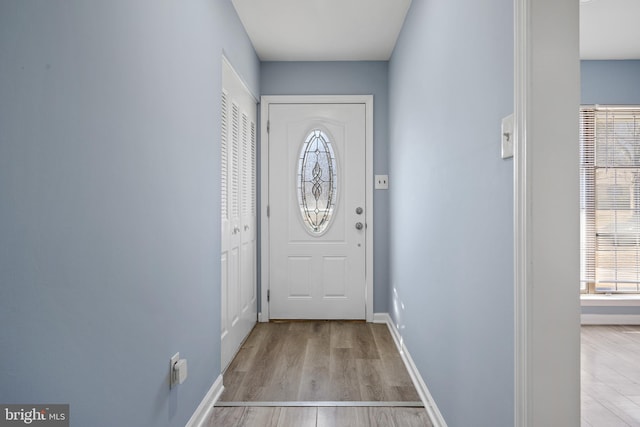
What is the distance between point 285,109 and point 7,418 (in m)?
3.58

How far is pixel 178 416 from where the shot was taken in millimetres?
1875

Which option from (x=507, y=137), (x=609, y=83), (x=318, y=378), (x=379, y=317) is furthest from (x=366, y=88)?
(x=507, y=137)

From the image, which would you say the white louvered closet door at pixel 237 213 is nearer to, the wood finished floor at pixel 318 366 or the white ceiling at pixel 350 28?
the wood finished floor at pixel 318 366

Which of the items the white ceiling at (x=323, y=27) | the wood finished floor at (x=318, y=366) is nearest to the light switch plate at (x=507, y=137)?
the wood finished floor at (x=318, y=366)

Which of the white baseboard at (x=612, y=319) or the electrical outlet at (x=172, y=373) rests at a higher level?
the electrical outlet at (x=172, y=373)

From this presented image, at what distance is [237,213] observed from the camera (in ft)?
10.8

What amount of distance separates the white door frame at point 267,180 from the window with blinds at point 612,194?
6.89 ft

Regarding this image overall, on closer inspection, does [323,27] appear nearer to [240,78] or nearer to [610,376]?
[240,78]

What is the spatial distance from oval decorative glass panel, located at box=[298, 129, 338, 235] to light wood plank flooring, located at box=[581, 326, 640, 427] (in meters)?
2.42

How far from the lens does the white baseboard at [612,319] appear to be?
4.18 metres

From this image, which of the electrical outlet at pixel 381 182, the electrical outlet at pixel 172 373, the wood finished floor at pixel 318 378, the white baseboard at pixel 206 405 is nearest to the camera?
the electrical outlet at pixel 172 373

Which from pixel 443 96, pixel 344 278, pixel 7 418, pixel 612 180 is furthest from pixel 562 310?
pixel 612 180

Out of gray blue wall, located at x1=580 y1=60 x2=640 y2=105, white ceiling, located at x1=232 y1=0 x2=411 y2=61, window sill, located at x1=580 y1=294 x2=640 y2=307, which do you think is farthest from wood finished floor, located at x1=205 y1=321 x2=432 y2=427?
gray blue wall, located at x1=580 y1=60 x2=640 y2=105

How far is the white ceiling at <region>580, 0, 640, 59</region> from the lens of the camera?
3096mm
